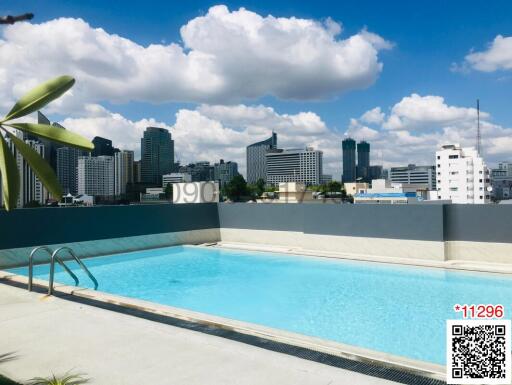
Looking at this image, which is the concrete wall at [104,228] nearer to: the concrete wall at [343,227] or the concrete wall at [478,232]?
the concrete wall at [343,227]

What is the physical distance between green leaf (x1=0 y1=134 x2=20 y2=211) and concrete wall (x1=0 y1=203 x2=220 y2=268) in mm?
11572

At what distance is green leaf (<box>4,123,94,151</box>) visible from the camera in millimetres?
3871

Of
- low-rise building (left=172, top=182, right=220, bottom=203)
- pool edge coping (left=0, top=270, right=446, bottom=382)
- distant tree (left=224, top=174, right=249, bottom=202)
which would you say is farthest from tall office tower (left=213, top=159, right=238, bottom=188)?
pool edge coping (left=0, top=270, right=446, bottom=382)

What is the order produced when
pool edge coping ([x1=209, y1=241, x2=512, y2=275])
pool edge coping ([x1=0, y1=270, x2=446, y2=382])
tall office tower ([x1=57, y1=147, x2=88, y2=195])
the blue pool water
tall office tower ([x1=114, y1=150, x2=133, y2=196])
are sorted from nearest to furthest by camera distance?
pool edge coping ([x1=0, y1=270, x2=446, y2=382]) < the blue pool water < pool edge coping ([x1=209, y1=241, x2=512, y2=275]) < tall office tower ([x1=57, y1=147, x2=88, y2=195]) < tall office tower ([x1=114, y1=150, x2=133, y2=196])

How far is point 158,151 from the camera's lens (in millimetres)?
151250

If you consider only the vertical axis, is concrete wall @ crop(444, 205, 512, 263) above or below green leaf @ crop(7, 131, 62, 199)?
below

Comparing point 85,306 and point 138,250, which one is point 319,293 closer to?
point 85,306

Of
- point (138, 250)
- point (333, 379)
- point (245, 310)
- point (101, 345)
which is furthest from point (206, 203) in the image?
point (333, 379)

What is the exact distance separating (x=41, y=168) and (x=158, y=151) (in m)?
152

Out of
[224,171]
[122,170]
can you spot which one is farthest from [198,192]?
[224,171]

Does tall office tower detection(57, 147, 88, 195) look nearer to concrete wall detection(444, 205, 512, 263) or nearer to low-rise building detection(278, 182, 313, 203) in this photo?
low-rise building detection(278, 182, 313, 203)

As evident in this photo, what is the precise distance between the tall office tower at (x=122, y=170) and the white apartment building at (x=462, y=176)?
266 feet

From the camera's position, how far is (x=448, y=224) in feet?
48.1

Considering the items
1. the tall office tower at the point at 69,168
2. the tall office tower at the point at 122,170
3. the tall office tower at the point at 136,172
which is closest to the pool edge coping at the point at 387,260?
the tall office tower at the point at 69,168
